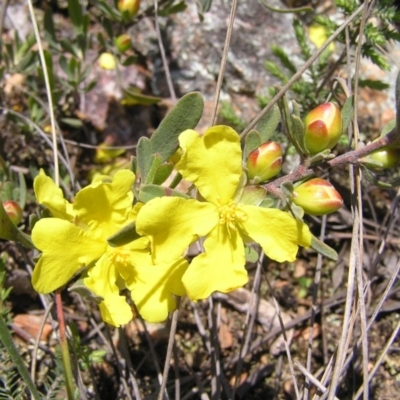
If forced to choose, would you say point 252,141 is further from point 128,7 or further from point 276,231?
point 128,7

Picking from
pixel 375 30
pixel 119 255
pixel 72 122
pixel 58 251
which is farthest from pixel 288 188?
pixel 72 122

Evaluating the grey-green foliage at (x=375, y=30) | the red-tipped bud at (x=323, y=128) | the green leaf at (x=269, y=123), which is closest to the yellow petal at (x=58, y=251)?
the green leaf at (x=269, y=123)

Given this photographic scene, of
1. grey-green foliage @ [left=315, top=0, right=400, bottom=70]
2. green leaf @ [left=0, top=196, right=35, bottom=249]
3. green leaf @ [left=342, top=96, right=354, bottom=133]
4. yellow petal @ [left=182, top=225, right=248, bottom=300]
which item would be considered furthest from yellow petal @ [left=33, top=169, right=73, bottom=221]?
grey-green foliage @ [left=315, top=0, right=400, bottom=70]

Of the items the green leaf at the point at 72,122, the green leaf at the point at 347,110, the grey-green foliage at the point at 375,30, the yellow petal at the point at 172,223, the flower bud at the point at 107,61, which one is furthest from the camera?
the flower bud at the point at 107,61

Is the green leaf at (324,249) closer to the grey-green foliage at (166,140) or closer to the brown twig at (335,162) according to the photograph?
the brown twig at (335,162)

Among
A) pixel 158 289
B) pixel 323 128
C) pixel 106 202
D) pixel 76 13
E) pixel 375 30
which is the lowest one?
pixel 158 289

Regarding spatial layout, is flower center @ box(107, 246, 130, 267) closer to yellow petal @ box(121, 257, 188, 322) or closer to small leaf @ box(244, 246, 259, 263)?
yellow petal @ box(121, 257, 188, 322)

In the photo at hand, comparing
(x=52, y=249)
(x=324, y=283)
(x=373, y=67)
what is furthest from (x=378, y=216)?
(x=52, y=249)

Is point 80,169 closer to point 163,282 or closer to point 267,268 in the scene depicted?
point 267,268
